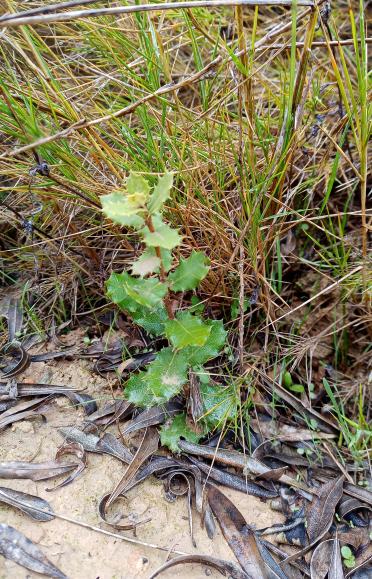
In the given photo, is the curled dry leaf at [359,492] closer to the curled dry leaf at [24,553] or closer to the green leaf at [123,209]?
the curled dry leaf at [24,553]

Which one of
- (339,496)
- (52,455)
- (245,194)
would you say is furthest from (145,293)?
(339,496)

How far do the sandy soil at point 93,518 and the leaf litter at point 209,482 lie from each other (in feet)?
0.06

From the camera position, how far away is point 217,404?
61.8 inches

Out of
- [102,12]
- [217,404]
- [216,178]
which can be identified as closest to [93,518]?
[217,404]

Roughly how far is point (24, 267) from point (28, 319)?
204mm

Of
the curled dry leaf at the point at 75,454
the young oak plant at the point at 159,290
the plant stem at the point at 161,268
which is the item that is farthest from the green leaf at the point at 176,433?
the plant stem at the point at 161,268

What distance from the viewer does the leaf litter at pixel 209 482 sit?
144cm

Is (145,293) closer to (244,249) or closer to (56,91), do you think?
(244,249)

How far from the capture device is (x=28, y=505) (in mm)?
1392

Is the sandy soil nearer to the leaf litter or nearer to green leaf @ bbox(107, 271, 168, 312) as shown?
the leaf litter

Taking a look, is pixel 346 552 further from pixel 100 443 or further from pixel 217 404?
pixel 100 443

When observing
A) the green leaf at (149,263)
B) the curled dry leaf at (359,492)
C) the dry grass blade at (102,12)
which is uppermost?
the dry grass blade at (102,12)

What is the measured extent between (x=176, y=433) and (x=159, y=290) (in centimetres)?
49

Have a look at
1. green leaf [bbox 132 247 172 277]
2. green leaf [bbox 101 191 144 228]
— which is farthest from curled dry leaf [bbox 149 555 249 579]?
green leaf [bbox 101 191 144 228]
